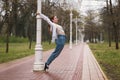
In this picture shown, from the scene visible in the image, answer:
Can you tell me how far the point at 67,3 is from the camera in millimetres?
73938

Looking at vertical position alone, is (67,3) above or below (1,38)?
above

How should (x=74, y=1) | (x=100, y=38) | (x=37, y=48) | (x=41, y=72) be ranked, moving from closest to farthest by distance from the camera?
(x=41, y=72), (x=37, y=48), (x=74, y=1), (x=100, y=38)

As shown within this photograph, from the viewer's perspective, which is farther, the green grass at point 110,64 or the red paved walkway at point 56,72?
the green grass at point 110,64

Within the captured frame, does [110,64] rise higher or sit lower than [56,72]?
lower

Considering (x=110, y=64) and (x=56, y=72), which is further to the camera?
(x=110, y=64)

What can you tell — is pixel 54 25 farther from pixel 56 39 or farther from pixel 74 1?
pixel 74 1

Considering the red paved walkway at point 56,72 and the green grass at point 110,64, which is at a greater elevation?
the red paved walkway at point 56,72

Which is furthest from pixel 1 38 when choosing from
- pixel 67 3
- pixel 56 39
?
pixel 56 39

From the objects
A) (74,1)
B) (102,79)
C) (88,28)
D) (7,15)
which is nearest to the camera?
(102,79)

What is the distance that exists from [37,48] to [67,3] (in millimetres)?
59472

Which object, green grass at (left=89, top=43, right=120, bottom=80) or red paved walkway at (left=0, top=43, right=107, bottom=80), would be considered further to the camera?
green grass at (left=89, top=43, right=120, bottom=80)

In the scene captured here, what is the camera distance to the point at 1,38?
81.3m

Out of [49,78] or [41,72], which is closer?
[49,78]

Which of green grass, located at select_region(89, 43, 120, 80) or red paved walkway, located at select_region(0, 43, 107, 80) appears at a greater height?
red paved walkway, located at select_region(0, 43, 107, 80)
